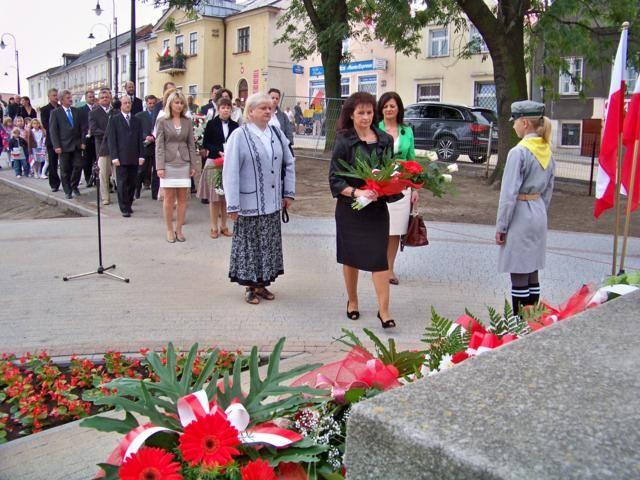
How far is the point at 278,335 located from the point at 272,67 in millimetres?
45277

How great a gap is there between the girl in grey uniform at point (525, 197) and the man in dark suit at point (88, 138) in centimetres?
1023

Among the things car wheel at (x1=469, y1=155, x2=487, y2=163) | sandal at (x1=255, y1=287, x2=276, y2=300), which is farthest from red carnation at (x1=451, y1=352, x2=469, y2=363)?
car wheel at (x1=469, y1=155, x2=487, y2=163)

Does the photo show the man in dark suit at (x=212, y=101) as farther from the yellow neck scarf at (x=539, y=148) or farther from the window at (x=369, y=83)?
the window at (x=369, y=83)

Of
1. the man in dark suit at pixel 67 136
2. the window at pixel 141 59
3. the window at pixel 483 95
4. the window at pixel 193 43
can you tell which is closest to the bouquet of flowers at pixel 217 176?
the man in dark suit at pixel 67 136

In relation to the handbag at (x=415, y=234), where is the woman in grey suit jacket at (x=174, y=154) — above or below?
above

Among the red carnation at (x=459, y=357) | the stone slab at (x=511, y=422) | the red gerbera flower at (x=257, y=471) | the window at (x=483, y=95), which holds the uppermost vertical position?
the window at (x=483, y=95)

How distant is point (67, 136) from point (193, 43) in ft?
139

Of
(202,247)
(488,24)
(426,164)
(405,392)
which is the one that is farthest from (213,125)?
(405,392)

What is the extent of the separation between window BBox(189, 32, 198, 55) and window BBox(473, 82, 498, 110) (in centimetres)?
2480

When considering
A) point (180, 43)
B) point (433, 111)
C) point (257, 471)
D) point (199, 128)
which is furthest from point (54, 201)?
point (180, 43)

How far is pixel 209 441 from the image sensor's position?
6.20ft

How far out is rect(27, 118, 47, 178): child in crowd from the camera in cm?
1967

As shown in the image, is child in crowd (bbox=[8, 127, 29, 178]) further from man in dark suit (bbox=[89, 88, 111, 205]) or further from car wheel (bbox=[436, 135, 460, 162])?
car wheel (bbox=[436, 135, 460, 162])

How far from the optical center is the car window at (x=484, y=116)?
2095cm
